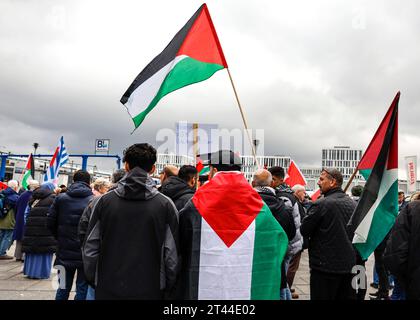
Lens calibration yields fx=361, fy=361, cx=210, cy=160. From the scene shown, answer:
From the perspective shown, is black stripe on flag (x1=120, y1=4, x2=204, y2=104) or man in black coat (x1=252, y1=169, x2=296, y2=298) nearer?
man in black coat (x1=252, y1=169, x2=296, y2=298)

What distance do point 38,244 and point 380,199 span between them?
605cm

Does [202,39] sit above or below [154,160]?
above

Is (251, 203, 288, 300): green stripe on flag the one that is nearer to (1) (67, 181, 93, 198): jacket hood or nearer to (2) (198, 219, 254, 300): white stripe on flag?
(2) (198, 219, 254, 300): white stripe on flag

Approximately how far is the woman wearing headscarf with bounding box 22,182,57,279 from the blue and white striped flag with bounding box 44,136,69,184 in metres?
2.83

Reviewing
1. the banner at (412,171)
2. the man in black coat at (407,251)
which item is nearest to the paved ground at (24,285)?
the man in black coat at (407,251)

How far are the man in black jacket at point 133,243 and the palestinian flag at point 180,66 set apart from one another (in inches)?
63.8

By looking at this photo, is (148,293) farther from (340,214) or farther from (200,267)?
(340,214)

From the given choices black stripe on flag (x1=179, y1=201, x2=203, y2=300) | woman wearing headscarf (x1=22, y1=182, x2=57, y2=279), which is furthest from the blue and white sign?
black stripe on flag (x1=179, y1=201, x2=203, y2=300)

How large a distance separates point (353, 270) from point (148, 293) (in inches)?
95.2

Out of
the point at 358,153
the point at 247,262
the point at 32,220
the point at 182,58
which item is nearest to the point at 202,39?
the point at 182,58

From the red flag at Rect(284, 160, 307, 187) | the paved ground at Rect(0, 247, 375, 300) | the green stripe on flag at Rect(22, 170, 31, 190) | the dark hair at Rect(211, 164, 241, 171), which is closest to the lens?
the dark hair at Rect(211, 164, 241, 171)

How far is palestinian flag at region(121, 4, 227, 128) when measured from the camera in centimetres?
430

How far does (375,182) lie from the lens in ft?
12.1

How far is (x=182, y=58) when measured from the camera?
4.57m
